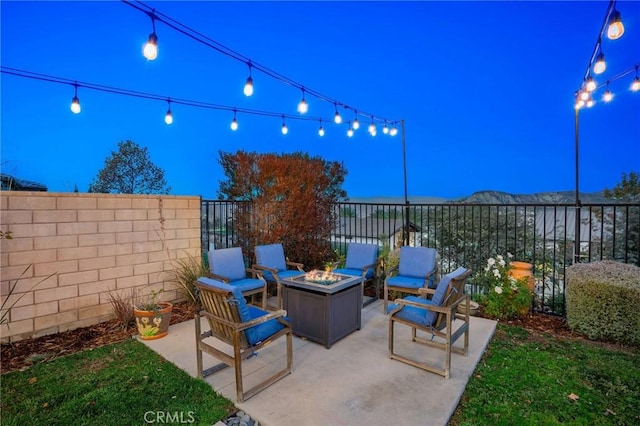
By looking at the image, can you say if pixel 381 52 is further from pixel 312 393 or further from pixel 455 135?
pixel 312 393

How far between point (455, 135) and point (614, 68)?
34.3ft

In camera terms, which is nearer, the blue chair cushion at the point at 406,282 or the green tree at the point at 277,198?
the blue chair cushion at the point at 406,282

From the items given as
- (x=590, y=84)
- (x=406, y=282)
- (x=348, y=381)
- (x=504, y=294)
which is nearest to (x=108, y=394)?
(x=348, y=381)

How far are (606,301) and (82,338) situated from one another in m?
5.99

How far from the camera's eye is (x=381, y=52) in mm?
10734

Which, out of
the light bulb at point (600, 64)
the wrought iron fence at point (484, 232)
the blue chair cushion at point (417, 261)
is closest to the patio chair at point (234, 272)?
the wrought iron fence at point (484, 232)

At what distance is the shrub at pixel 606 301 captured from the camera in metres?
3.25

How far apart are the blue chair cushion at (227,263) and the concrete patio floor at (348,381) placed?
2.93 ft

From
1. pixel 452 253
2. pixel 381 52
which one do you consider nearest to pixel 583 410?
pixel 452 253

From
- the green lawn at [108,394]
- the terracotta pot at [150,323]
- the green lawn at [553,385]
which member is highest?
the terracotta pot at [150,323]

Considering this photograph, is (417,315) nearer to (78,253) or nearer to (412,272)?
(412,272)

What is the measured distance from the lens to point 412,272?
4.38 m

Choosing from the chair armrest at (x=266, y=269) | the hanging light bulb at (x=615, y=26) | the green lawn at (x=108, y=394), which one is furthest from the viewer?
the chair armrest at (x=266, y=269)

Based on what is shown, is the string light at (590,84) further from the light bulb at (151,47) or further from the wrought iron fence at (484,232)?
the light bulb at (151,47)
